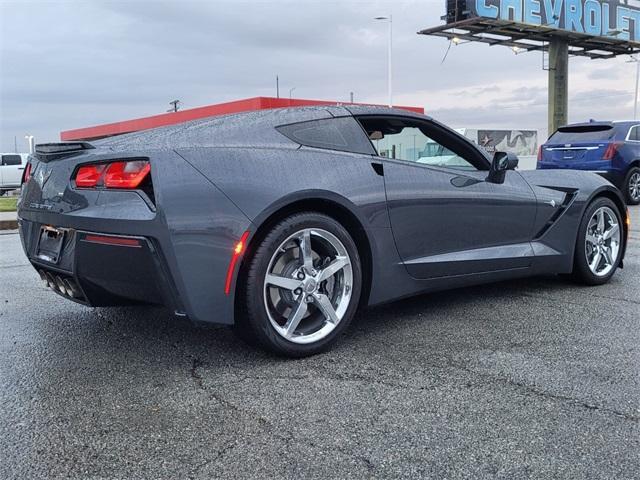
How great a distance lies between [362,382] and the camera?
274cm

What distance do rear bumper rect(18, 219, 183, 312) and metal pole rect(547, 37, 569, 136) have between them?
30819 mm

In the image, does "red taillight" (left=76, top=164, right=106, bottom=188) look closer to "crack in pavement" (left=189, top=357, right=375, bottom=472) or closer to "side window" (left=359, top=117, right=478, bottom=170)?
→ "crack in pavement" (left=189, top=357, right=375, bottom=472)

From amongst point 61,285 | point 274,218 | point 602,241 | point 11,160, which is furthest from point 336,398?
point 11,160

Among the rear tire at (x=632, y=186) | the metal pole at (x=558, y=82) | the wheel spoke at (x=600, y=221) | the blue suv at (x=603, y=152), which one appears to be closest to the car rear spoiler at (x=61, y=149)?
the wheel spoke at (x=600, y=221)

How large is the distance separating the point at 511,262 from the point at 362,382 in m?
1.83

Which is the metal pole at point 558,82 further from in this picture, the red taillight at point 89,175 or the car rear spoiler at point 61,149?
the red taillight at point 89,175

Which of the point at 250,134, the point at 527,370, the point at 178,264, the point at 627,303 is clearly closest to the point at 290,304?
the point at 178,264

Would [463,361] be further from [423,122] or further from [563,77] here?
[563,77]

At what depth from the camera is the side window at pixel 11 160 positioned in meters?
27.2

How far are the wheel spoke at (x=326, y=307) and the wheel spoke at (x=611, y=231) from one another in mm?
2766

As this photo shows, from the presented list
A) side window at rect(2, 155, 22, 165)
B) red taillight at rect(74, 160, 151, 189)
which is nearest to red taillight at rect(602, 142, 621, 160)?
red taillight at rect(74, 160, 151, 189)

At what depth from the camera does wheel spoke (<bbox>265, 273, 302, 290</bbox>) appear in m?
2.95

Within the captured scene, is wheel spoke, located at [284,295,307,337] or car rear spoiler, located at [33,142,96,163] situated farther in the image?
car rear spoiler, located at [33,142,96,163]

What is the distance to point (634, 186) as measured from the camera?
12.3m
